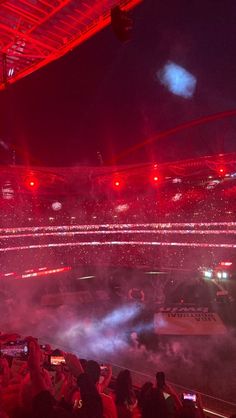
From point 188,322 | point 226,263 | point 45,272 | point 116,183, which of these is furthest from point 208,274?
point 45,272

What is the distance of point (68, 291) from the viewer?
50.6ft

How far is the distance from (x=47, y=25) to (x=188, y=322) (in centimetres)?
975

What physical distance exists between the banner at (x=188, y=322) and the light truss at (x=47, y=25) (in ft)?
28.9

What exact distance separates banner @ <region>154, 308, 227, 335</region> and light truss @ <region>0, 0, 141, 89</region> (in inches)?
346

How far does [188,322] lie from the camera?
11320 mm

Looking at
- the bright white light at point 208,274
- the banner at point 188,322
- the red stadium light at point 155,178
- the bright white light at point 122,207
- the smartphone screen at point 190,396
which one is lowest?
the banner at point 188,322

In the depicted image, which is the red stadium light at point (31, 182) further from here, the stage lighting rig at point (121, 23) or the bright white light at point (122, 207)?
the stage lighting rig at point (121, 23)

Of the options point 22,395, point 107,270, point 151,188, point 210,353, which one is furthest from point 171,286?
point 22,395

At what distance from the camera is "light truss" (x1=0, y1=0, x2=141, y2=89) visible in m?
3.46

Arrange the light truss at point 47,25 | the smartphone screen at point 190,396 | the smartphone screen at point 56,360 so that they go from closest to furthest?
the light truss at point 47,25
the smartphone screen at point 190,396
the smartphone screen at point 56,360

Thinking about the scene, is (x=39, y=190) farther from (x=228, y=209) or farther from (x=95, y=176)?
(x=228, y=209)

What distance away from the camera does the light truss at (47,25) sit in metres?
3.46

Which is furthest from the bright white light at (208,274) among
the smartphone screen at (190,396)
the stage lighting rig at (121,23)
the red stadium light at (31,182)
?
the stage lighting rig at (121,23)

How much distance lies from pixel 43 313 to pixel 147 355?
18.2ft
